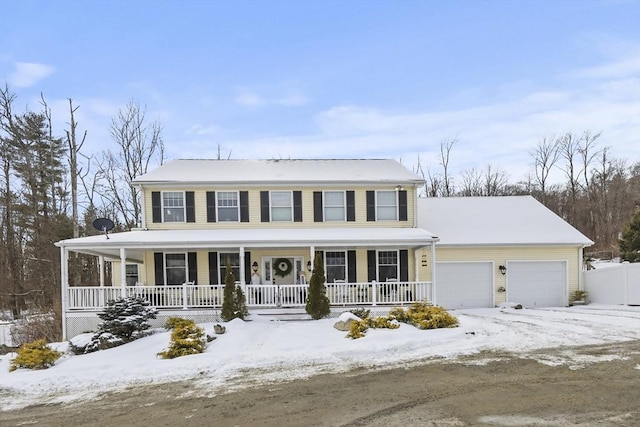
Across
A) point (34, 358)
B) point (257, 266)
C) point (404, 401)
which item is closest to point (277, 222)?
point (257, 266)

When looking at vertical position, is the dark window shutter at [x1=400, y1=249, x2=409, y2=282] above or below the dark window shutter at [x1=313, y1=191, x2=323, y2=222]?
below

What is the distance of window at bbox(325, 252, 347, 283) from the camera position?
1678 cm

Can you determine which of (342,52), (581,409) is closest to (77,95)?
(342,52)

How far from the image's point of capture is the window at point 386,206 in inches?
678

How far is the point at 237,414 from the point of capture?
597cm

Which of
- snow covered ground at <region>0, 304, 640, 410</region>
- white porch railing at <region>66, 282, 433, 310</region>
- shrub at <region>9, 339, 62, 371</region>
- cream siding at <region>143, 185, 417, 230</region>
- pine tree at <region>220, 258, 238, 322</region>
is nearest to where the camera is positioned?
snow covered ground at <region>0, 304, 640, 410</region>

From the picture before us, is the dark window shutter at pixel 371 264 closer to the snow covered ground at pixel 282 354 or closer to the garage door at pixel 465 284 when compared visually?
the garage door at pixel 465 284

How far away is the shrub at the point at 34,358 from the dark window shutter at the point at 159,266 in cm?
666

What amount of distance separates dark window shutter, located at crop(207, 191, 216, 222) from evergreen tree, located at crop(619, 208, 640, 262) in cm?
1888

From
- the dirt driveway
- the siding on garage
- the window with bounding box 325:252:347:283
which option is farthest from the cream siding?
the dirt driveway

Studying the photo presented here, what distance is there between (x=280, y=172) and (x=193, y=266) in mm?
5076

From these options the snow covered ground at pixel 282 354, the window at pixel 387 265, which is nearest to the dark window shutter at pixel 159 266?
the snow covered ground at pixel 282 354

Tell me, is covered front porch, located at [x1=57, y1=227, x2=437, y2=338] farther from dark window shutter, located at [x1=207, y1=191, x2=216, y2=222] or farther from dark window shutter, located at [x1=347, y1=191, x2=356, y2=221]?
dark window shutter, located at [x1=207, y1=191, x2=216, y2=222]

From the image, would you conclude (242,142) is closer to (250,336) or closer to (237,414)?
(250,336)
